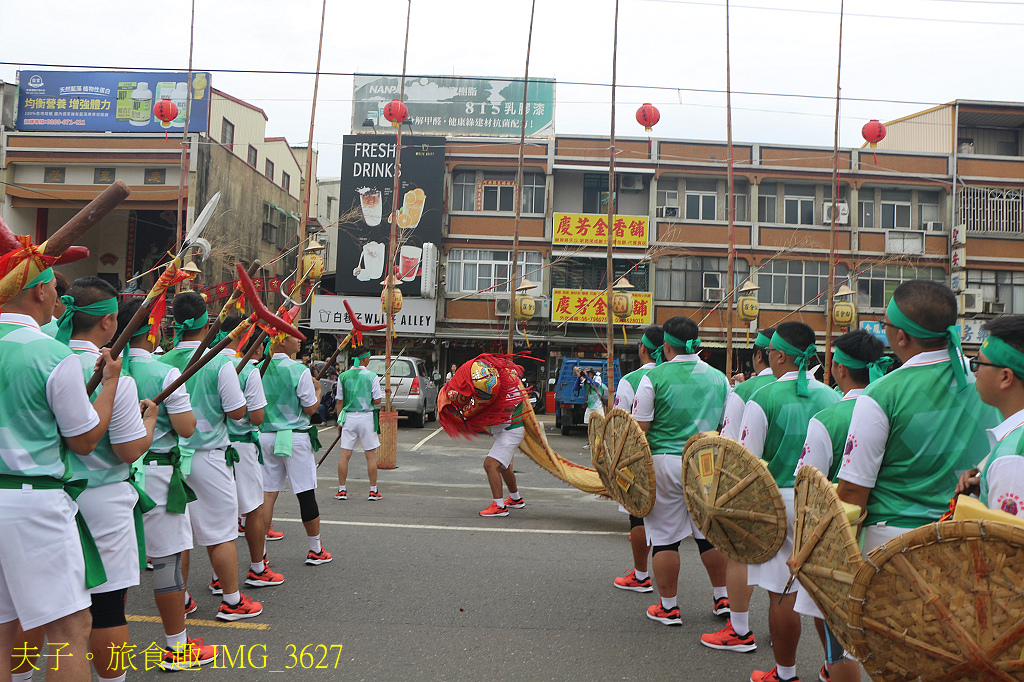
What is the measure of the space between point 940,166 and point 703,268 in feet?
30.4

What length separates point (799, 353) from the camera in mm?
3807

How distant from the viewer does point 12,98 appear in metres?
24.4

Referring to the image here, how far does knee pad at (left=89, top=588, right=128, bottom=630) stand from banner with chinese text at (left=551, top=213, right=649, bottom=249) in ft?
72.8

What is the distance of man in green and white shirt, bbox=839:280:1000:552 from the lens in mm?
2477

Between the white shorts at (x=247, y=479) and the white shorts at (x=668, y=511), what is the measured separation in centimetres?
259

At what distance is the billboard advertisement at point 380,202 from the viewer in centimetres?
2489

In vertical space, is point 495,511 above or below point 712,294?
below

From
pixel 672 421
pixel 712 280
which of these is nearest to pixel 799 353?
pixel 672 421

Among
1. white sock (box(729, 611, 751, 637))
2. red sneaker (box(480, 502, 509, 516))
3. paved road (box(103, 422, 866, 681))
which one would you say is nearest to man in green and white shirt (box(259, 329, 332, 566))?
paved road (box(103, 422, 866, 681))

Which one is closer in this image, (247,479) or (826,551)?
(826,551)

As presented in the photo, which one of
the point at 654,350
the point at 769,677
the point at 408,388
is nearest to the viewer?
the point at 769,677

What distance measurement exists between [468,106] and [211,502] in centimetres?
2452

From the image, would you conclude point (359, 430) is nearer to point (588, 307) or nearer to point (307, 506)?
point (307, 506)

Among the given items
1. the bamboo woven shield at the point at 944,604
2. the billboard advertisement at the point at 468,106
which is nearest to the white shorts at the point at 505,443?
the bamboo woven shield at the point at 944,604
